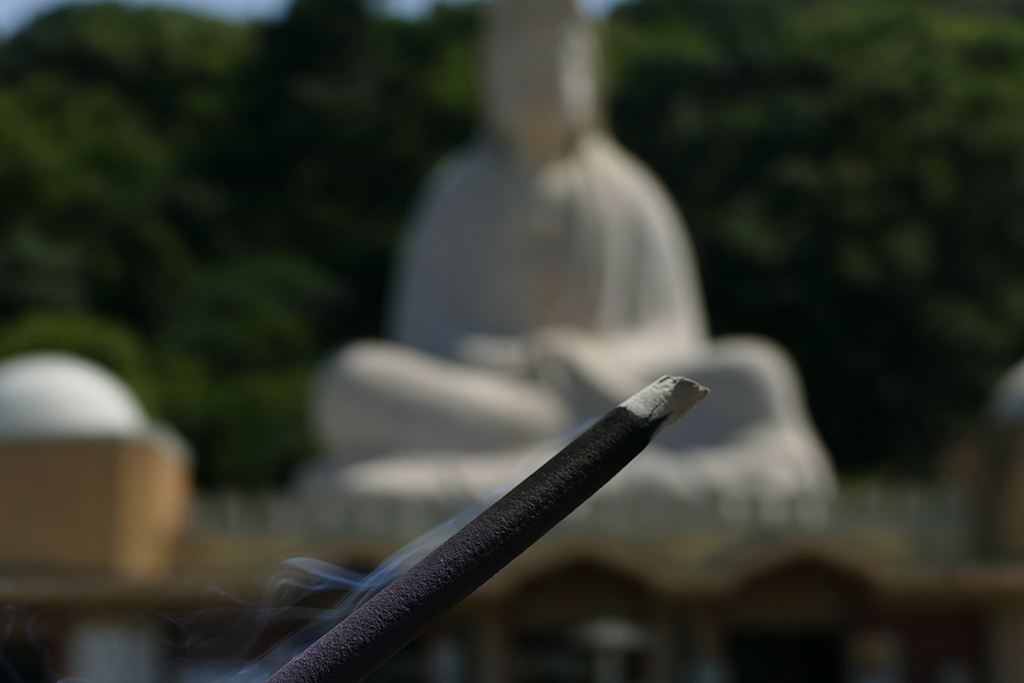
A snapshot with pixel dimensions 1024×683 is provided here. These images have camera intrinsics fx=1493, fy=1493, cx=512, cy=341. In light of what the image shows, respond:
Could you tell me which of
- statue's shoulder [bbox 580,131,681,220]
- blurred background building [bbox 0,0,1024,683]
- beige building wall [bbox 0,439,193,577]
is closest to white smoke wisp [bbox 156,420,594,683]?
blurred background building [bbox 0,0,1024,683]

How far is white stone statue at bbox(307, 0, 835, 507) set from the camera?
1035 cm

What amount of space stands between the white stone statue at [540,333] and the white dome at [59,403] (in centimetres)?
145

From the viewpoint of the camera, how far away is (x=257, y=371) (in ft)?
68.0

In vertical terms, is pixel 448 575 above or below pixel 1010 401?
above

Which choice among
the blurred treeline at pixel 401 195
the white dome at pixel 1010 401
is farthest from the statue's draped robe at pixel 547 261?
the blurred treeline at pixel 401 195

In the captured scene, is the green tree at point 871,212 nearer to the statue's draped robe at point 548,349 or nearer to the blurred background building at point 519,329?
the blurred background building at point 519,329

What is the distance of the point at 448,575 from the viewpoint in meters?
1.13

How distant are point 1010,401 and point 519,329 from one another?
3.71 meters

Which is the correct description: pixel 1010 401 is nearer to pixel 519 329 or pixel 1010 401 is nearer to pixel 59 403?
pixel 519 329

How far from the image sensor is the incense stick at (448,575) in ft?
3.70

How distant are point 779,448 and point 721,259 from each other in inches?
413

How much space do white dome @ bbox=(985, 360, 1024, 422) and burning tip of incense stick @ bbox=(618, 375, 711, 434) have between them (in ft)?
30.3

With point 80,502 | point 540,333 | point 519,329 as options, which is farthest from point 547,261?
point 80,502

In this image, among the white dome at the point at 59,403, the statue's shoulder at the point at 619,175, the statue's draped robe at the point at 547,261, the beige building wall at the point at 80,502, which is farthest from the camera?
the statue's shoulder at the point at 619,175
